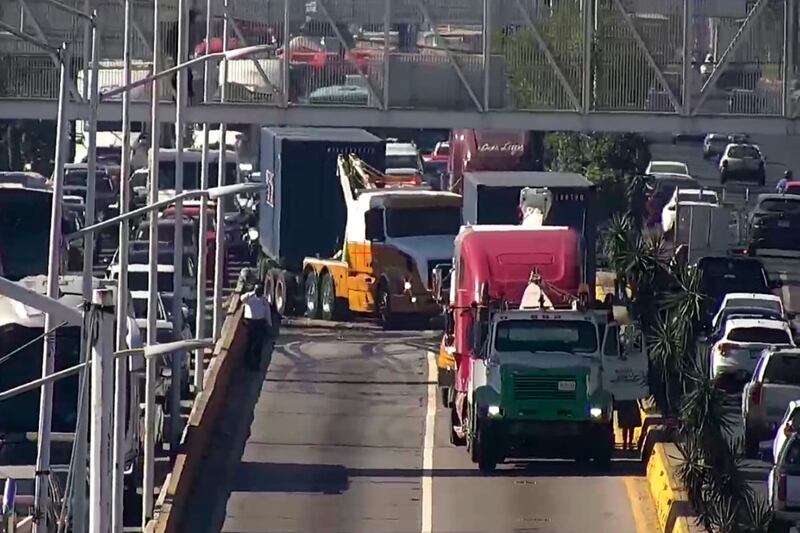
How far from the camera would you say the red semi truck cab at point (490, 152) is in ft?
186

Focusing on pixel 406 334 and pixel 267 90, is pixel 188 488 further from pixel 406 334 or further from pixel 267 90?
pixel 406 334

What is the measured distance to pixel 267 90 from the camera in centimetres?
3631

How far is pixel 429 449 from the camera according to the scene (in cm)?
3022

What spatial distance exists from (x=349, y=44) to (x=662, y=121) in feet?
15.5

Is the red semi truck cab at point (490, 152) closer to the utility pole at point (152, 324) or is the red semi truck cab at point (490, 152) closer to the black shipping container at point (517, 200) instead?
the black shipping container at point (517, 200)

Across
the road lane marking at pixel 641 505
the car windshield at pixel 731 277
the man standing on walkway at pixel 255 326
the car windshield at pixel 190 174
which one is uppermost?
the car windshield at pixel 190 174

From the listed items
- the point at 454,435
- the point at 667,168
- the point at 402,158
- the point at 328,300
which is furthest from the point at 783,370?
the point at 402,158

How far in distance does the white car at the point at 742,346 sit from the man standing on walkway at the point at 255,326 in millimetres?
6720

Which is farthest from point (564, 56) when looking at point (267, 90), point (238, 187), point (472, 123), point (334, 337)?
point (238, 187)

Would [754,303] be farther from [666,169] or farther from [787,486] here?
[666,169]

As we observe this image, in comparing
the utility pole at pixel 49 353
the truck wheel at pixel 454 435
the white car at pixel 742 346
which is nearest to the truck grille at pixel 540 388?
the truck wheel at pixel 454 435

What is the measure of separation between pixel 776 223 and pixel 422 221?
15.4 m

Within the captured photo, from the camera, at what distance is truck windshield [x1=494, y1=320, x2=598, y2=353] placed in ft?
93.2

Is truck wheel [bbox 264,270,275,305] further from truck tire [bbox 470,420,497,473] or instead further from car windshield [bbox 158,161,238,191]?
truck tire [bbox 470,420,497,473]
